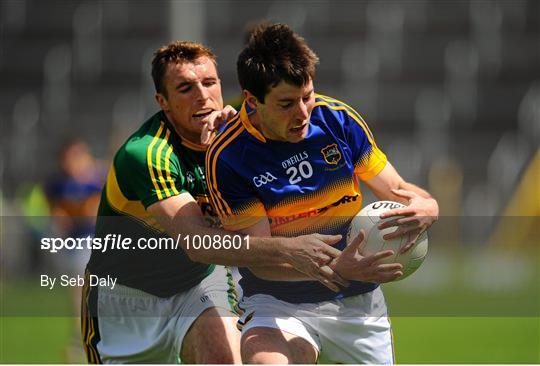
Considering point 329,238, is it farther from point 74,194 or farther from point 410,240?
point 74,194

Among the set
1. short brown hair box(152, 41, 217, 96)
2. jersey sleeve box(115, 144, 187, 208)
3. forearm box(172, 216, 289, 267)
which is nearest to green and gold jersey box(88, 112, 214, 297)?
jersey sleeve box(115, 144, 187, 208)

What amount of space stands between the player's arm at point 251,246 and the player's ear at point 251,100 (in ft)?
2.08

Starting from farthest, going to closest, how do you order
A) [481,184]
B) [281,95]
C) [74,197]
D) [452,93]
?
[452,93] < [481,184] < [74,197] < [281,95]

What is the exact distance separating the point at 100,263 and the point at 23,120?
14283 millimetres

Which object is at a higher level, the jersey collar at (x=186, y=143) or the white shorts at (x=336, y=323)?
the jersey collar at (x=186, y=143)

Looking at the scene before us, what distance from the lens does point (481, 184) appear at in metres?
19.5

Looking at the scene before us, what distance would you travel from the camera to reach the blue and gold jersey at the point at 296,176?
5.43 m

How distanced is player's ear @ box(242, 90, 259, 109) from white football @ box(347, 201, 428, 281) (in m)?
0.79

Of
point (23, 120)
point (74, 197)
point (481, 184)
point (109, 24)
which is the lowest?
point (74, 197)

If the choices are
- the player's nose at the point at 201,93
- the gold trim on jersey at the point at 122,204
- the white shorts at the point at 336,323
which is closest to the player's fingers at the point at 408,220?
the white shorts at the point at 336,323

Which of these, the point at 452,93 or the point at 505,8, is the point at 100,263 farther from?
the point at 505,8

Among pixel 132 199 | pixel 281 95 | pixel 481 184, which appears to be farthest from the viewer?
pixel 481 184

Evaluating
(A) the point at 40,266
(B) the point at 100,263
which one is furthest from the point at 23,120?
(B) the point at 100,263

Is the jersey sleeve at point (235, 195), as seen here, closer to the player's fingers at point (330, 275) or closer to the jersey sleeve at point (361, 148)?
the player's fingers at point (330, 275)
